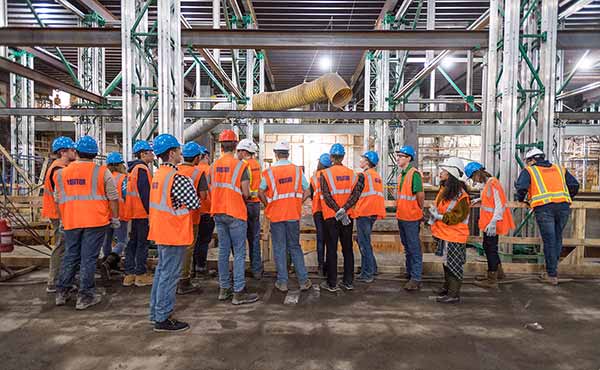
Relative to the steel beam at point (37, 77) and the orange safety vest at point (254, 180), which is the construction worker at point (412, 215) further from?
the steel beam at point (37, 77)

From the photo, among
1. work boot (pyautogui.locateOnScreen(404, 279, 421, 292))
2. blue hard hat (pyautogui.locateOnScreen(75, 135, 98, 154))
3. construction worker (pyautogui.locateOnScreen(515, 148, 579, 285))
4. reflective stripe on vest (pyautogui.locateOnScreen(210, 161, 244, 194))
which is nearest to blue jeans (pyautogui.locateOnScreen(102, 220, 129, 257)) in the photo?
blue hard hat (pyautogui.locateOnScreen(75, 135, 98, 154))

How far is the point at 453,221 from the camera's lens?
4730mm

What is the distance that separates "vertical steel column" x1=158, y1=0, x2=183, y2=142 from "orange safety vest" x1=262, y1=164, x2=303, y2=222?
2.64m

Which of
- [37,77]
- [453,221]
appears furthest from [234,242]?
[37,77]

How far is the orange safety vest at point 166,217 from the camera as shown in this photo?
3.86 metres

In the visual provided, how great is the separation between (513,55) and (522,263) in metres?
3.46

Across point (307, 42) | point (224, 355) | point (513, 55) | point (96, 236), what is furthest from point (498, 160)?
point (96, 236)

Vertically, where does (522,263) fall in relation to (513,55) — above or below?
below

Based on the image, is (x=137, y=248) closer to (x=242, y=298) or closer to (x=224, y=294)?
(x=224, y=294)

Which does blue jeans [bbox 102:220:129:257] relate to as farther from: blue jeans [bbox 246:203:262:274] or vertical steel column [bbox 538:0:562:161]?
vertical steel column [bbox 538:0:562:161]

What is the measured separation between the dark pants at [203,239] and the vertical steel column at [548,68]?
230 inches

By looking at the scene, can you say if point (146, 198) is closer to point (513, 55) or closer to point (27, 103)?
point (513, 55)

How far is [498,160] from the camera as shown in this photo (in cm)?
686

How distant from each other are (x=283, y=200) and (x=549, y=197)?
12.5 feet
